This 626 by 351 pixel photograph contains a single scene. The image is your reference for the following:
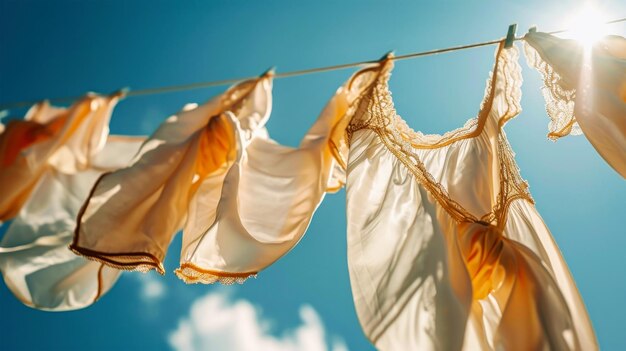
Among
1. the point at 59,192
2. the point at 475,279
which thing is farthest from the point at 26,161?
the point at 475,279

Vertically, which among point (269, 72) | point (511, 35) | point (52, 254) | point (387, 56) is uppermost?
point (511, 35)

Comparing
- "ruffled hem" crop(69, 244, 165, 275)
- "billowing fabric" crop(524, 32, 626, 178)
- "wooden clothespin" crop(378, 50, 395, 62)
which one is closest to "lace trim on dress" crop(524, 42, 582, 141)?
"billowing fabric" crop(524, 32, 626, 178)

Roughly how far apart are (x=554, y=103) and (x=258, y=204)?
31.1 inches

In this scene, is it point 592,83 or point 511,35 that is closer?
point 592,83

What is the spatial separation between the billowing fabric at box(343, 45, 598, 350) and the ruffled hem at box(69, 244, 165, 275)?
40 centimetres

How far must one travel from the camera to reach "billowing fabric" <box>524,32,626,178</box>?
1.06m

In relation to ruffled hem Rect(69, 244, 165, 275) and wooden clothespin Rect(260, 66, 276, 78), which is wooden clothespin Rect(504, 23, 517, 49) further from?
ruffled hem Rect(69, 244, 165, 275)

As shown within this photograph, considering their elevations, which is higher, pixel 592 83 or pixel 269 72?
pixel 592 83

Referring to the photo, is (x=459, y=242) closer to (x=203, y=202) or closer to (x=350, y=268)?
(x=350, y=268)

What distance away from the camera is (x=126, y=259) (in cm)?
104

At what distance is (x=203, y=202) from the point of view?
A: 1236 millimetres

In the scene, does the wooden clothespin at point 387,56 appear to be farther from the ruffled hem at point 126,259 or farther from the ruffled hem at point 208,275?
the ruffled hem at point 126,259

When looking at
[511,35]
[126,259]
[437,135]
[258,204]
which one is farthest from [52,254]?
[511,35]

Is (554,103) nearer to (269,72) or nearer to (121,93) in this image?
(269,72)
